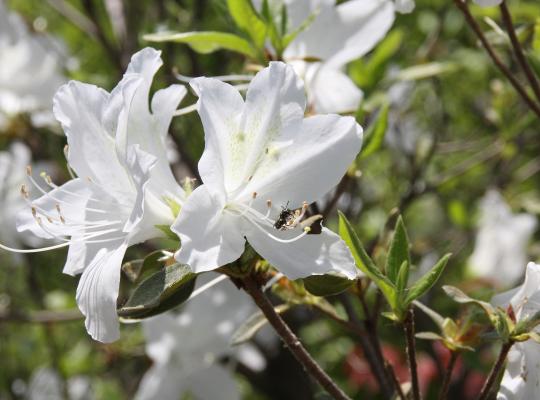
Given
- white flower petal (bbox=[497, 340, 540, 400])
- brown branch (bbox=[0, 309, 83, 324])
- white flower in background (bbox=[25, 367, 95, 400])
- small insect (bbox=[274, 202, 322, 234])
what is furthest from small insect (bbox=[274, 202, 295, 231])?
white flower in background (bbox=[25, 367, 95, 400])

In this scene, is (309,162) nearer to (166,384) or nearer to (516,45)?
(516,45)

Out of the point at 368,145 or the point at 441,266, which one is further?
the point at 368,145

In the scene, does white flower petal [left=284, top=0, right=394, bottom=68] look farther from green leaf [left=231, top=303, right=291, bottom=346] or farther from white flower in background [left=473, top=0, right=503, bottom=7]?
green leaf [left=231, top=303, right=291, bottom=346]

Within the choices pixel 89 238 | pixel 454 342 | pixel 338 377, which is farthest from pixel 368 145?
pixel 338 377

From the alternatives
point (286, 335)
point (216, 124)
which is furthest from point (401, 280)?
point (216, 124)

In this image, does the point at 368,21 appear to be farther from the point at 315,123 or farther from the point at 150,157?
the point at 150,157

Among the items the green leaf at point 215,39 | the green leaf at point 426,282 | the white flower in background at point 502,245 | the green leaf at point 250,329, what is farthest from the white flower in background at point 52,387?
the green leaf at point 426,282
